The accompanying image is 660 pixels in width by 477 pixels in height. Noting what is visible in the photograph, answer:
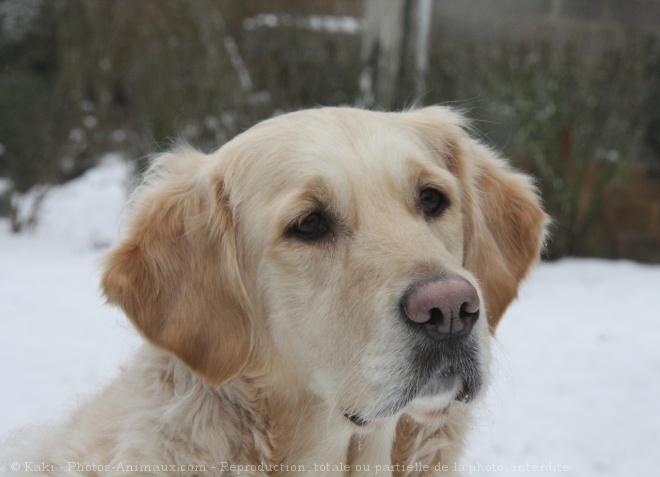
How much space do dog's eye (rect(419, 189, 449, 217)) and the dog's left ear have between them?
0.20 m

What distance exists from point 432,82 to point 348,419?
6783mm

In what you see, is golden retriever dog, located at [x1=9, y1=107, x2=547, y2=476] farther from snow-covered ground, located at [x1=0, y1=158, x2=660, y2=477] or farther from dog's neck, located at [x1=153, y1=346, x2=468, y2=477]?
snow-covered ground, located at [x1=0, y1=158, x2=660, y2=477]

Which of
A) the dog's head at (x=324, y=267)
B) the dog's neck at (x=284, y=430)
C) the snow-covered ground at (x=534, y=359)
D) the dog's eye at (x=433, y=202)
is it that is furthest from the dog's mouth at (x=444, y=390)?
the dog's eye at (x=433, y=202)

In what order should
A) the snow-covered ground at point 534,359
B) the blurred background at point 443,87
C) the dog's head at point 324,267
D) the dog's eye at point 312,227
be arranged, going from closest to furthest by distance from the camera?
the dog's head at point 324,267
the dog's eye at point 312,227
the snow-covered ground at point 534,359
the blurred background at point 443,87

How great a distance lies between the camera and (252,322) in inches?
102

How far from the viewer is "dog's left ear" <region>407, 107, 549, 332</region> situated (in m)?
2.89

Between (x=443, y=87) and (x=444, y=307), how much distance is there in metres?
6.85

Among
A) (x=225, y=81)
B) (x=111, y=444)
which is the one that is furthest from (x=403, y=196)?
(x=225, y=81)

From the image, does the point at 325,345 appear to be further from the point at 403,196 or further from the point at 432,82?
the point at 432,82

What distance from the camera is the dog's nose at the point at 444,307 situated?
2086mm

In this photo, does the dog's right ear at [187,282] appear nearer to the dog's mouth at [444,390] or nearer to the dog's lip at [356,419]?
the dog's lip at [356,419]

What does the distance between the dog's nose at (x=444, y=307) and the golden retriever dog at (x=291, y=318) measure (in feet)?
0.10

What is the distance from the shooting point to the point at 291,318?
2.51 metres

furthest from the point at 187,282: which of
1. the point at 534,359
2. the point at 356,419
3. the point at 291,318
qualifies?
the point at 534,359
